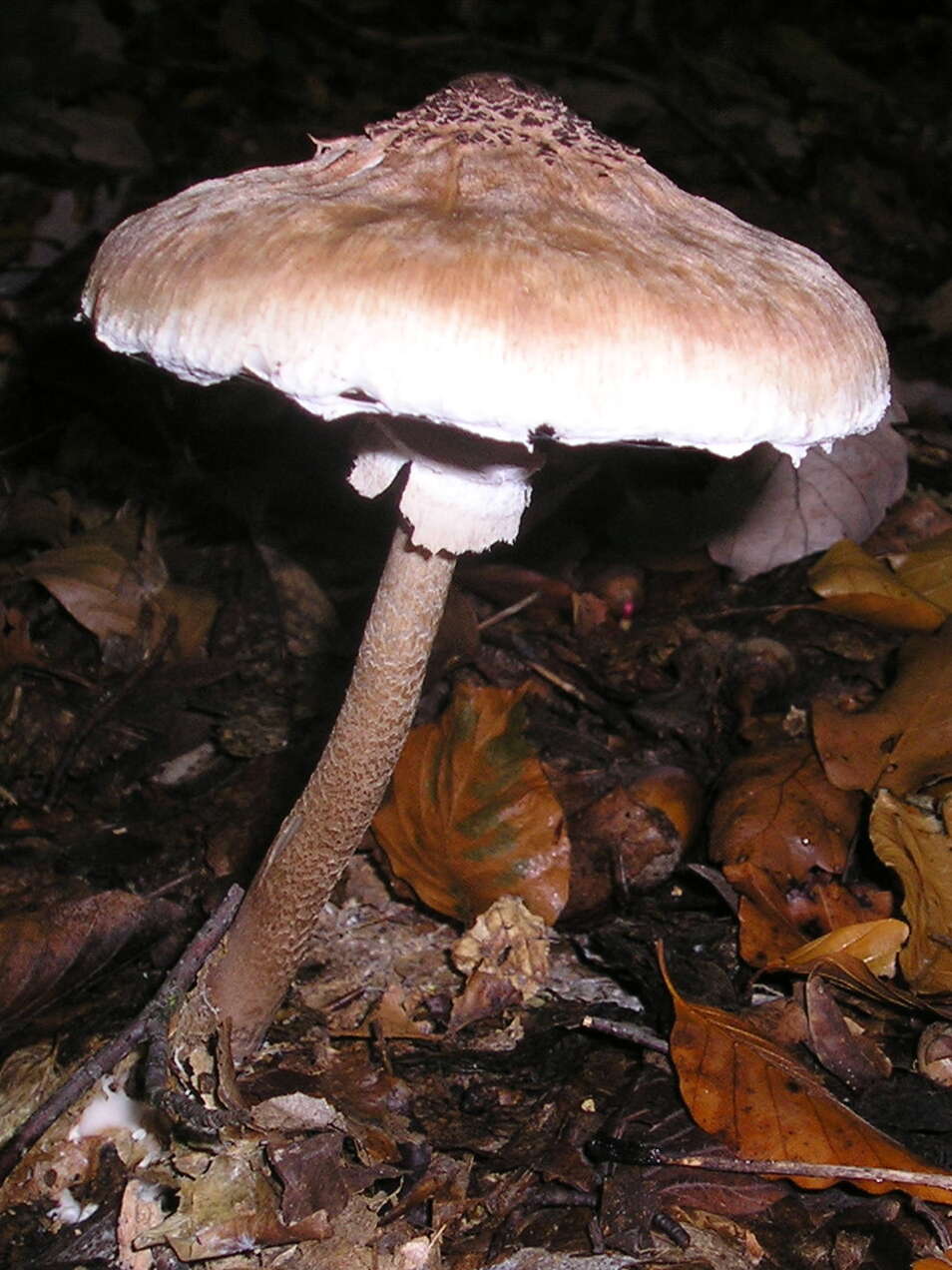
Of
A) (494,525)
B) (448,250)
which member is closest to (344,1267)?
(494,525)

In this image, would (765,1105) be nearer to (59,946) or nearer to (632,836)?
(632,836)

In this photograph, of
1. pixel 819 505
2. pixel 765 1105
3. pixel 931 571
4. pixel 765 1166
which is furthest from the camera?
pixel 819 505

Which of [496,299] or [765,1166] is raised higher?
[496,299]

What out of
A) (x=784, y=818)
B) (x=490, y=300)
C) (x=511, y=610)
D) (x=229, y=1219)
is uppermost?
(x=490, y=300)

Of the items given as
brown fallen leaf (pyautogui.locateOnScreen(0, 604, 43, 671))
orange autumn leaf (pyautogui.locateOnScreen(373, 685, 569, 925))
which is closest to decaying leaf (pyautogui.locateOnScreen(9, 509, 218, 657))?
brown fallen leaf (pyautogui.locateOnScreen(0, 604, 43, 671))

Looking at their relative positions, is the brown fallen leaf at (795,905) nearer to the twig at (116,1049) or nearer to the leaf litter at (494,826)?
the leaf litter at (494,826)

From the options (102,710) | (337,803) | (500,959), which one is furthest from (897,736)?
(102,710)
